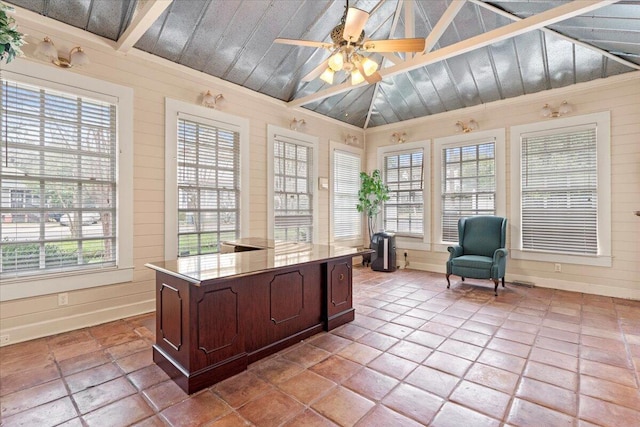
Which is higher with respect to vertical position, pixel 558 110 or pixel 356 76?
pixel 558 110

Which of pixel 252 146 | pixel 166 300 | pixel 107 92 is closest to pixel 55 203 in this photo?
pixel 107 92

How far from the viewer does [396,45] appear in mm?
2717

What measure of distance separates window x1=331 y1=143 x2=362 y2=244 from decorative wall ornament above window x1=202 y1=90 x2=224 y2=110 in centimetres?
265

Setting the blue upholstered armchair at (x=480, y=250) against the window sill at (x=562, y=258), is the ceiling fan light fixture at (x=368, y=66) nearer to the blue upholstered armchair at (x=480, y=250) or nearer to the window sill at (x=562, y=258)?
the blue upholstered armchair at (x=480, y=250)

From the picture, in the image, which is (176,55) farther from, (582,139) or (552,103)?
(582,139)

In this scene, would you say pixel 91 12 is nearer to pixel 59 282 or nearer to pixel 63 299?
pixel 59 282

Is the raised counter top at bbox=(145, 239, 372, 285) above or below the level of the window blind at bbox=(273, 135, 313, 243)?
below

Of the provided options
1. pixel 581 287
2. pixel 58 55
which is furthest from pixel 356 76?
pixel 581 287

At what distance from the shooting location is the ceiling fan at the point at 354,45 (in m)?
2.53

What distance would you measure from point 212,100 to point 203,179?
1.09 m

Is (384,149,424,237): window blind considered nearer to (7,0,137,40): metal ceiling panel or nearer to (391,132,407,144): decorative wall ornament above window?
(391,132,407,144): decorative wall ornament above window

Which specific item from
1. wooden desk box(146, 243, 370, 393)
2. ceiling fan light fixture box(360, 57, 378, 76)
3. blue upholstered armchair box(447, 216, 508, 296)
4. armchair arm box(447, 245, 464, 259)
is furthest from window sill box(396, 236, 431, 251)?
ceiling fan light fixture box(360, 57, 378, 76)

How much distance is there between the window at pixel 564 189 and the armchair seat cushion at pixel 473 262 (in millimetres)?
906

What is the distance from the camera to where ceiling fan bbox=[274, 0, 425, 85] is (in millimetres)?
2527
